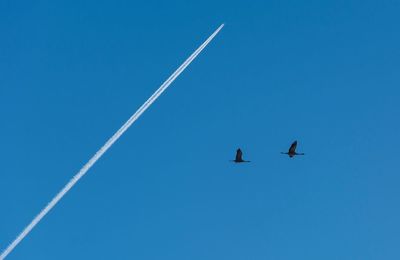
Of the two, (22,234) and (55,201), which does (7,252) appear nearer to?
(22,234)

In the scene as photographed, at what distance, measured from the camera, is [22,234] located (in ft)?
157

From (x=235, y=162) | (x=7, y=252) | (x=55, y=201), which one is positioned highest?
(x=235, y=162)

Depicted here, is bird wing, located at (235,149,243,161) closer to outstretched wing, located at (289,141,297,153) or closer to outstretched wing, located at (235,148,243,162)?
outstretched wing, located at (235,148,243,162)

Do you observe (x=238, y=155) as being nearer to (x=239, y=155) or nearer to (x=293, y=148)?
(x=239, y=155)

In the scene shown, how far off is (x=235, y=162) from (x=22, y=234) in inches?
2829

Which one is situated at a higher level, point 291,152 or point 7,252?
point 291,152

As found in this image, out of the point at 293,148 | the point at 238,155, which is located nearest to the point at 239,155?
the point at 238,155

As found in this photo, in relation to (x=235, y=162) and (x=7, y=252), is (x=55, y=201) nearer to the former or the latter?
(x=7, y=252)

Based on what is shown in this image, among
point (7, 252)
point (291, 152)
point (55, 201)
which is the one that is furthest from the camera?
point (291, 152)

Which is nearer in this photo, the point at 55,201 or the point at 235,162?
the point at 55,201

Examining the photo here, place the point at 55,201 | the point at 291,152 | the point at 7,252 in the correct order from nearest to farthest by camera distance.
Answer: the point at 7,252
the point at 55,201
the point at 291,152

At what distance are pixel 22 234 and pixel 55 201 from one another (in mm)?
6469

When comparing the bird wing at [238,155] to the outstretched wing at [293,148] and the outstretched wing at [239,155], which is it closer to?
the outstretched wing at [239,155]

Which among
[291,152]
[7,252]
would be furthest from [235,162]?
[7,252]
